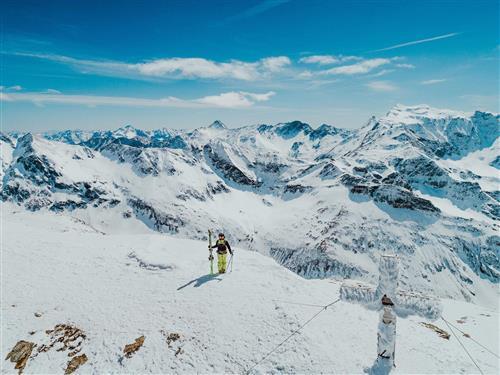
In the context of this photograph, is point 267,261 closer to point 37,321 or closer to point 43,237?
point 37,321

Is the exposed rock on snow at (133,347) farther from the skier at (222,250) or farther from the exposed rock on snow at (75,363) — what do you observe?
the skier at (222,250)

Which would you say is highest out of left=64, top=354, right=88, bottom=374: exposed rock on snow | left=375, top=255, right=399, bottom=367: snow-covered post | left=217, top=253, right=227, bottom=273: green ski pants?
left=375, top=255, right=399, bottom=367: snow-covered post

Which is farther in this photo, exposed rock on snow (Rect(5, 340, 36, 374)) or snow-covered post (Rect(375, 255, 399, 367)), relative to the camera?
exposed rock on snow (Rect(5, 340, 36, 374))

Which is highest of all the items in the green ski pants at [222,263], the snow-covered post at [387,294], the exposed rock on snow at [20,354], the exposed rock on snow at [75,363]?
the snow-covered post at [387,294]

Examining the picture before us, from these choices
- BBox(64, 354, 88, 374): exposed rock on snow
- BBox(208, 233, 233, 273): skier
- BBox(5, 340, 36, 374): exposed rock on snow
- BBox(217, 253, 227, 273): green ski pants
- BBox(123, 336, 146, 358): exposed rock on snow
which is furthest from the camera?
BBox(217, 253, 227, 273): green ski pants

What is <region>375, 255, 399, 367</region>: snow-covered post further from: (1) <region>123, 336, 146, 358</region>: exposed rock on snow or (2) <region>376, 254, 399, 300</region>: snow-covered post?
(1) <region>123, 336, 146, 358</region>: exposed rock on snow

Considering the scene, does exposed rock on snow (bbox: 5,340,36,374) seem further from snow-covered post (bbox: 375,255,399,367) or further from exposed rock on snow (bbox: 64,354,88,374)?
snow-covered post (bbox: 375,255,399,367)

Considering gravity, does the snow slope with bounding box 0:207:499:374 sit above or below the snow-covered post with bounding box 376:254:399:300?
below

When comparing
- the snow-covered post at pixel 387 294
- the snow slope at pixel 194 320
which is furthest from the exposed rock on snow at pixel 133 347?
the snow-covered post at pixel 387 294

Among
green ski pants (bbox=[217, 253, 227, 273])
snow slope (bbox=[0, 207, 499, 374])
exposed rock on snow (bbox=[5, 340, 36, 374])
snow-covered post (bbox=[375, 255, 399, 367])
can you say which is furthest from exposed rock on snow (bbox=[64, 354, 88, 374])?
snow-covered post (bbox=[375, 255, 399, 367])

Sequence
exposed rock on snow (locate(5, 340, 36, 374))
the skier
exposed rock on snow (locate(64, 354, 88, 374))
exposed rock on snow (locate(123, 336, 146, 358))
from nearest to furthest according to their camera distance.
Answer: exposed rock on snow (locate(64, 354, 88, 374))
exposed rock on snow (locate(5, 340, 36, 374))
exposed rock on snow (locate(123, 336, 146, 358))
the skier

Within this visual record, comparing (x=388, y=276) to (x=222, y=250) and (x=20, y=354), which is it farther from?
(x=20, y=354)
